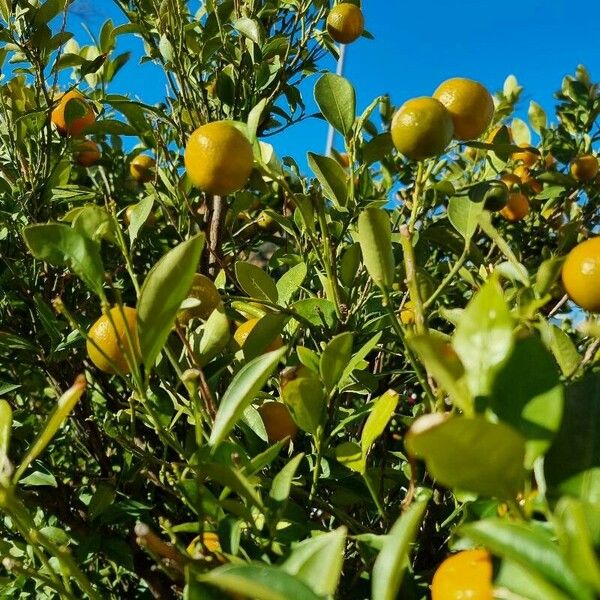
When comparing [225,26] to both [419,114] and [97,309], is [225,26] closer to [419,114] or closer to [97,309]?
[97,309]

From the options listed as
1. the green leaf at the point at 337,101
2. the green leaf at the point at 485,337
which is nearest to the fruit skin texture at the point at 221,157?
the green leaf at the point at 337,101

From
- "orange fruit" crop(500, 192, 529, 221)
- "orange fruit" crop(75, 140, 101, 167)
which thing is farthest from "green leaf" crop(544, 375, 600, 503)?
"orange fruit" crop(75, 140, 101, 167)

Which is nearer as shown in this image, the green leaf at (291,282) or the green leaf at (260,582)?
the green leaf at (260,582)

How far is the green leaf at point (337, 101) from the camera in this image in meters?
0.85

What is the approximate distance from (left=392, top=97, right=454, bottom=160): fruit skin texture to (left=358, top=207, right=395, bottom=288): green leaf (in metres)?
0.22

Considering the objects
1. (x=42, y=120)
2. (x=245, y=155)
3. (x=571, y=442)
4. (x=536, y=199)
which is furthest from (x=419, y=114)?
(x=536, y=199)

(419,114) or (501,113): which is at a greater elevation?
(501,113)

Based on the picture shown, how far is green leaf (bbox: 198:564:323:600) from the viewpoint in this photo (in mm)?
325

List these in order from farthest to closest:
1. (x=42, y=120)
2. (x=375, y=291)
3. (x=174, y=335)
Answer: (x=42, y=120) → (x=375, y=291) → (x=174, y=335)

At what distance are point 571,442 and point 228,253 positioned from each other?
1028 millimetres

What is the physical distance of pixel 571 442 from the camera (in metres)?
0.42

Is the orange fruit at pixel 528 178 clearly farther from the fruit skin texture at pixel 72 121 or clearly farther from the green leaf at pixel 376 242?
the green leaf at pixel 376 242

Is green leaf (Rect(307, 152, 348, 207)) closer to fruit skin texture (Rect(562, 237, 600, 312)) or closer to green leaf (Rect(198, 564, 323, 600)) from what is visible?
fruit skin texture (Rect(562, 237, 600, 312))

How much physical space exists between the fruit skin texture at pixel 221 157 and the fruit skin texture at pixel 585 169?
78 cm
